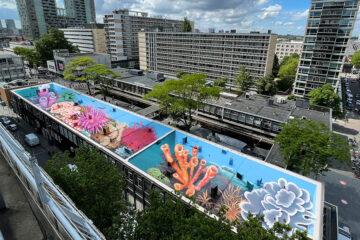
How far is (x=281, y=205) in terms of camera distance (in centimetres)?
1683

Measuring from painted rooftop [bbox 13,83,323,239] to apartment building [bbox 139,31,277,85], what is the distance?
1954 inches

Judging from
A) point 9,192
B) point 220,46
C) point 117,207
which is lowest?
point 117,207

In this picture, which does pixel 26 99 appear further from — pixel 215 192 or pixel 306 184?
pixel 306 184

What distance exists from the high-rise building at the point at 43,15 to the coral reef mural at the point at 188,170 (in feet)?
641

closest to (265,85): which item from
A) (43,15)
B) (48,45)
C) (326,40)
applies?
(326,40)

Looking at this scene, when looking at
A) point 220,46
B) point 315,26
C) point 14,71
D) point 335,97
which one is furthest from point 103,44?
point 335,97

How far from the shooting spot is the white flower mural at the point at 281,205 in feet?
51.4

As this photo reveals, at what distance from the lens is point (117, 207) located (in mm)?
14203

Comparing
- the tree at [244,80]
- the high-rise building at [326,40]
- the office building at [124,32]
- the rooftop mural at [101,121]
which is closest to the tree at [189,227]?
the rooftop mural at [101,121]

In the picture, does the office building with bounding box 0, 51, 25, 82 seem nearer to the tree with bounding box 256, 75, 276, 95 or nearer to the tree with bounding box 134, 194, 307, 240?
the tree with bounding box 256, 75, 276, 95

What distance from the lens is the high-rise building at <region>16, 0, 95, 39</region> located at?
16538cm

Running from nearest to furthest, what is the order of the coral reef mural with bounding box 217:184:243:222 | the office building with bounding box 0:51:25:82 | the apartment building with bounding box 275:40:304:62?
the coral reef mural with bounding box 217:184:243:222, the office building with bounding box 0:51:25:82, the apartment building with bounding box 275:40:304:62

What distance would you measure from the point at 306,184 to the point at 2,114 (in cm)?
5865

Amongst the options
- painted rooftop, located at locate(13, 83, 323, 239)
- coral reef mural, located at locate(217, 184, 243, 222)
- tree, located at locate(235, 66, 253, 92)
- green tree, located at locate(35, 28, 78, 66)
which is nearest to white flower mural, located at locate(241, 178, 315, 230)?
painted rooftop, located at locate(13, 83, 323, 239)
